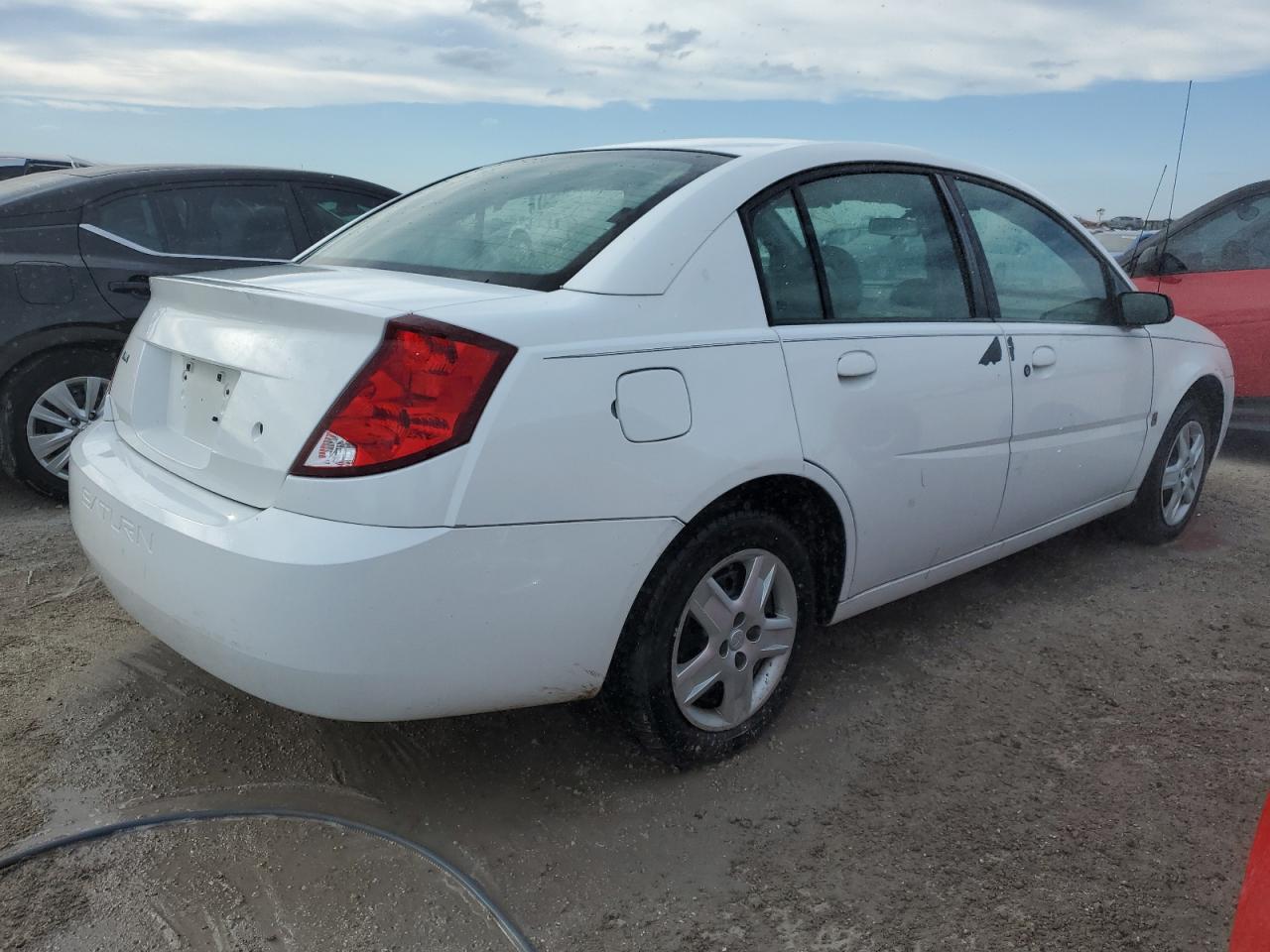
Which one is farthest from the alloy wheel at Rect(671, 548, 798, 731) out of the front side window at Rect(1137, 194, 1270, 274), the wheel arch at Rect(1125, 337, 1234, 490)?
the front side window at Rect(1137, 194, 1270, 274)

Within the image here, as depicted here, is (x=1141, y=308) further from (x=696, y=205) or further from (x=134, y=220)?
(x=134, y=220)

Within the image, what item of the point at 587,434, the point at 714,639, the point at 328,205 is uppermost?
the point at 328,205

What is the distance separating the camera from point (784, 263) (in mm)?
2740

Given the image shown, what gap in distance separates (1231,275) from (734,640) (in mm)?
5111

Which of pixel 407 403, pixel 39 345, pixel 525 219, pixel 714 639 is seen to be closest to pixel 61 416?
pixel 39 345

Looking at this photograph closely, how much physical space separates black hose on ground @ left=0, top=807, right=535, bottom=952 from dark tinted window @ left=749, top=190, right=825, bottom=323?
1469 millimetres

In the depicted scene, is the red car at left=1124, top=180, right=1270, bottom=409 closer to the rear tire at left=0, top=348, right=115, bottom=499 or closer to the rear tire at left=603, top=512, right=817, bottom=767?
the rear tire at left=603, top=512, right=817, bottom=767

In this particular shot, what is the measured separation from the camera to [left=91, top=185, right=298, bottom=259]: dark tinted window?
508 cm

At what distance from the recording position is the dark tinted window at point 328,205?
5680 mm

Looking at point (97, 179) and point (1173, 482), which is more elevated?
point (97, 179)

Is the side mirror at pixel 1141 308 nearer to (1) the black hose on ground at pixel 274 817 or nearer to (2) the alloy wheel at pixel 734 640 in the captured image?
(2) the alloy wheel at pixel 734 640

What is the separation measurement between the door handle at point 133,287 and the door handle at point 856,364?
3549 millimetres

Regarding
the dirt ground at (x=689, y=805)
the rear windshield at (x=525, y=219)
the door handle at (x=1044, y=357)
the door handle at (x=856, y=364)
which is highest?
the rear windshield at (x=525, y=219)

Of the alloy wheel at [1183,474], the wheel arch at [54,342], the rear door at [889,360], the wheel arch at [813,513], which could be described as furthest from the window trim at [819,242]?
the wheel arch at [54,342]
